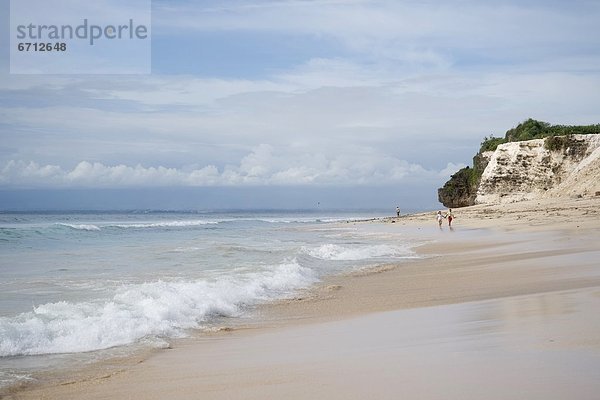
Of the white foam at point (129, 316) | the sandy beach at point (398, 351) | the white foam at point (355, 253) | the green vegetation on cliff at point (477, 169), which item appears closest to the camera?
the sandy beach at point (398, 351)

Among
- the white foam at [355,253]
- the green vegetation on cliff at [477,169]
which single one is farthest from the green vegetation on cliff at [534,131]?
the white foam at [355,253]

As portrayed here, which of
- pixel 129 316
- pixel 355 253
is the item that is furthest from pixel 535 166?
pixel 129 316

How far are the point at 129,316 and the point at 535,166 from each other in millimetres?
45883

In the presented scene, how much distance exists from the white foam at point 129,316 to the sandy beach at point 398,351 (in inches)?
30.0

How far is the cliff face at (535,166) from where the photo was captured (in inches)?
1849

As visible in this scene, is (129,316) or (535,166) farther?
(535,166)

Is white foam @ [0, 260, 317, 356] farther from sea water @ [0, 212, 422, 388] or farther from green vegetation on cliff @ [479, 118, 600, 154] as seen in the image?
green vegetation on cliff @ [479, 118, 600, 154]

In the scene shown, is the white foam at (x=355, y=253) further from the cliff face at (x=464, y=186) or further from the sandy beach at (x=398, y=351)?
the cliff face at (x=464, y=186)

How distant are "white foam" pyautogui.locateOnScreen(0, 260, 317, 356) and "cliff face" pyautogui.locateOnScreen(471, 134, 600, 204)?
3819 cm

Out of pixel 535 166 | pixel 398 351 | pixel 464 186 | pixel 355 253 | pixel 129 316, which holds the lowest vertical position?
→ pixel 355 253

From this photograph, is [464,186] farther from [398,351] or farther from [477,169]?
[398,351]

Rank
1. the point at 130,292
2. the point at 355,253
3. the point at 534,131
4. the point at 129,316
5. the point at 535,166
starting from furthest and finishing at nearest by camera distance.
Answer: the point at 534,131
the point at 535,166
the point at 355,253
the point at 130,292
the point at 129,316

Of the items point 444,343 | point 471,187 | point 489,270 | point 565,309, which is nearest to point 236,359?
point 444,343

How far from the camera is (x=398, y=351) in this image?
541 cm
